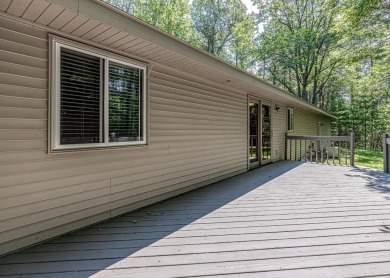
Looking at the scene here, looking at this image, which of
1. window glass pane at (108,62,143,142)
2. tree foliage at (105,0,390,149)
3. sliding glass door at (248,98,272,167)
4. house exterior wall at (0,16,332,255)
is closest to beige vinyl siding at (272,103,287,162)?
sliding glass door at (248,98,272,167)

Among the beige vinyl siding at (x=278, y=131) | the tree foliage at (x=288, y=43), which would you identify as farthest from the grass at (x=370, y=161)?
the tree foliage at (x=288, y=43)

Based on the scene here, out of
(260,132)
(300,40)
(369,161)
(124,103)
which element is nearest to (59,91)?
(124,103)

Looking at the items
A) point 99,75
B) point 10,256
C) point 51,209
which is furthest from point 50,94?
point 10,256

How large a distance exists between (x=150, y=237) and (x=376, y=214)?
3.06m

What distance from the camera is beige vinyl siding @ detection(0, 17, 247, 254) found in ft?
7.72

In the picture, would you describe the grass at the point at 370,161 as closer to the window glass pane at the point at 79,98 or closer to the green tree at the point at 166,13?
the window glass pane at the point at 79,98

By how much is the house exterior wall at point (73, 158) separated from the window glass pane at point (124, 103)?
7.6 inches

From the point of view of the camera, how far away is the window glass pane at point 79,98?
8.99 ft

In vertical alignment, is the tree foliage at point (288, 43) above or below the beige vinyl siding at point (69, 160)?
above

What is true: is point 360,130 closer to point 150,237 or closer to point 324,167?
point 324,167

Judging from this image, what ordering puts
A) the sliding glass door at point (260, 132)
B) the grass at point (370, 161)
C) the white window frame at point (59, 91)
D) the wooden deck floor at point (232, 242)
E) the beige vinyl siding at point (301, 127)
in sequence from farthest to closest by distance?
the beige vinyl siding at point (301, 127) < the grass at point (370, 161) < the sliding glass door at point (260, 132) < the white window frame at point (59, 91) < the wooden deck floor at point (232, 242)

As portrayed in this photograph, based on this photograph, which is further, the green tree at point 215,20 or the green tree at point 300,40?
the green tree at point 215,20

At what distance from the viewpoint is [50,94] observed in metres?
2.61

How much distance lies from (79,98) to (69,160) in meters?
0.70
